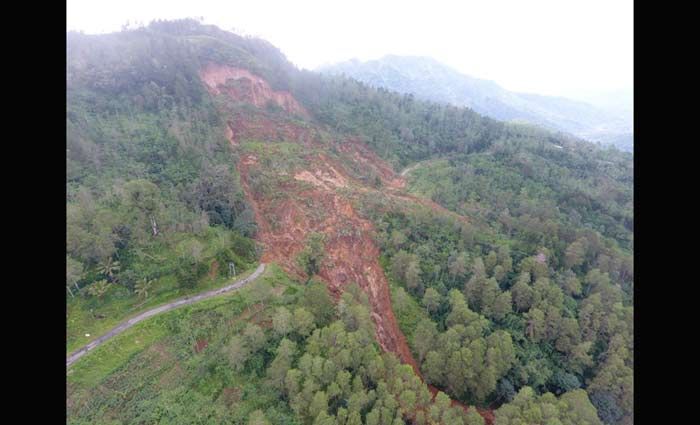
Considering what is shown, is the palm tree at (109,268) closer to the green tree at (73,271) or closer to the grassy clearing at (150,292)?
the grassy clearing at (150,292)

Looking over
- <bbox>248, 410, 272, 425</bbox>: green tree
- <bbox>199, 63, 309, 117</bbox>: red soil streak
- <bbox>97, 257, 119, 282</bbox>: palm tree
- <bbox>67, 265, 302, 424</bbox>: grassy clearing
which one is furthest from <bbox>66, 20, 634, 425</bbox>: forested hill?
<bbox>199, 63, 309, 117</bbox>: red soil streak

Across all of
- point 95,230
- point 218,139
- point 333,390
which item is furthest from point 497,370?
point 218,139

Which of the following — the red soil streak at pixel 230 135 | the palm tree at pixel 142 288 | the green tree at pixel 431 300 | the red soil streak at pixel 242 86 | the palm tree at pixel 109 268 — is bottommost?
the green tree at pixel 431 300

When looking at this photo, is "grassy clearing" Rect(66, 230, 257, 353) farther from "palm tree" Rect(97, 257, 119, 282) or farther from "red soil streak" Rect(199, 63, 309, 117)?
"red soil streak" Rect(199, 63, 309, 117)

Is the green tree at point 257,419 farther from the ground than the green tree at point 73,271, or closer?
closer

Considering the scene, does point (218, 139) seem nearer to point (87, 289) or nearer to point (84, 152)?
point (84, 152)

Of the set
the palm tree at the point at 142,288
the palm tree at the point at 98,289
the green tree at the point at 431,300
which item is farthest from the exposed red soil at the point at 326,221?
the palm tree at the point at 98,289
